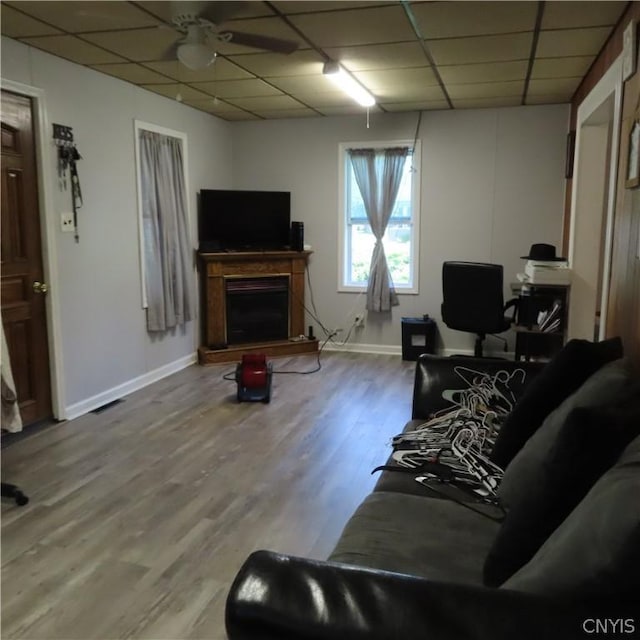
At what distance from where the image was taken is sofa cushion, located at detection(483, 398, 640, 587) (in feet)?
4.03

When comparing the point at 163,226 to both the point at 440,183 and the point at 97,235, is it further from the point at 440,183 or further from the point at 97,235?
the point at 440,183

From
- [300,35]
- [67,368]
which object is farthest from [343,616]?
[67,368]

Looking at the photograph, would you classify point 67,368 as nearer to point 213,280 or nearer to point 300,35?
point 213,280

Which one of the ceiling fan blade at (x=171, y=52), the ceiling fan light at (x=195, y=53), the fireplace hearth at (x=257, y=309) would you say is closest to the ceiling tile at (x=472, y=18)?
the ceiling fan light at (x=195, y=53)

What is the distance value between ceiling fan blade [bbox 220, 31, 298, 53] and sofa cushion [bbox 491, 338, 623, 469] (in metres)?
2.19

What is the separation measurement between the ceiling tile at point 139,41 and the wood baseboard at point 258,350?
2819 millimetres

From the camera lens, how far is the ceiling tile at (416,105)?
17.4 ft

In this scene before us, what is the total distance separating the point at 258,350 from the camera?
19.5ft

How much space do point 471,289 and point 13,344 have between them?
11.2 ft

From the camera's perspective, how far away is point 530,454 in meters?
1.74

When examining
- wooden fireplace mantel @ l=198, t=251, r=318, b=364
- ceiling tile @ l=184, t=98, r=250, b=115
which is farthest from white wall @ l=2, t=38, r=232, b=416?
wooden fireplace mantel @ l=198, t=251, r=318, b=364

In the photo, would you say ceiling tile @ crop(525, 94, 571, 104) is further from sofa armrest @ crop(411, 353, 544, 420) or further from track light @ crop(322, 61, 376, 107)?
sofa armrest @ crop(411, 353, 544, 420)

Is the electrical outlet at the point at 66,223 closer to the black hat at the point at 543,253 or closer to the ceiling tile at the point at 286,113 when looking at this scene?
the ceiling tile at the point at 286,113

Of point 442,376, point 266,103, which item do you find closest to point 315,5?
point 442,376
